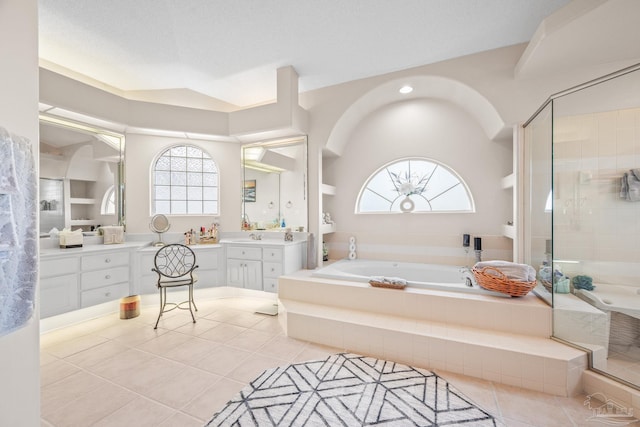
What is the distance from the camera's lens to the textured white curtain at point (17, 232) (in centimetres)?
91

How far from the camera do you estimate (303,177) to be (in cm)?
379

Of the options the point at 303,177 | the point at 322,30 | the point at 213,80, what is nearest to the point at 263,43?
the point at 322,30

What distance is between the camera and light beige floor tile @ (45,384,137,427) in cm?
157

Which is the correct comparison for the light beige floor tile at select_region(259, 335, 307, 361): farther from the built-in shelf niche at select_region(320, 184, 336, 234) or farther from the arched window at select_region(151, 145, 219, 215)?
the arched window at select_region(151, 145, 219, 215)

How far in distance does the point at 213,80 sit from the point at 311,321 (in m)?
3.45

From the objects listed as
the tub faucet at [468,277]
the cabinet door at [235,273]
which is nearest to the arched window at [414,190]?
the tub faucet at [468,277]

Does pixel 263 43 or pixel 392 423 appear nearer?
pixel 392 423

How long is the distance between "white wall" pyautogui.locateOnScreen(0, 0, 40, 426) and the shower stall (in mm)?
3278

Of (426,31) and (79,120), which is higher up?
(426,31)

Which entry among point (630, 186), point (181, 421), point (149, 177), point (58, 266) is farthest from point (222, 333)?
point (630, 186)

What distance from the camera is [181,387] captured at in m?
1.88

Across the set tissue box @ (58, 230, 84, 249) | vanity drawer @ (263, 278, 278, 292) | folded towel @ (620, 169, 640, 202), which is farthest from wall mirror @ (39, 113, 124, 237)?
folded towel @ (620, 169, 640, 202)

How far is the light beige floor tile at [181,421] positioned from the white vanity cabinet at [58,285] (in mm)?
2055

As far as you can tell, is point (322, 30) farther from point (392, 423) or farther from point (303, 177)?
point (392, 423)
